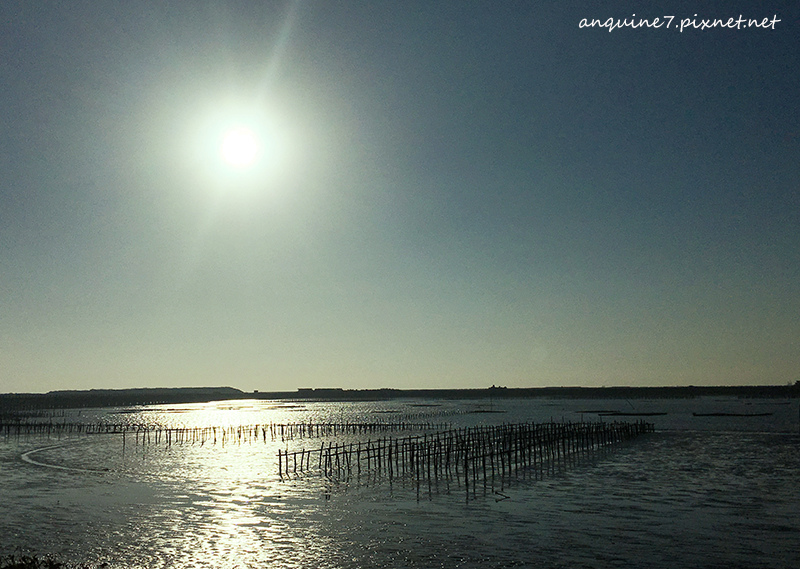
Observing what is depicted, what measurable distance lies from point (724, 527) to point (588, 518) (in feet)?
15.9

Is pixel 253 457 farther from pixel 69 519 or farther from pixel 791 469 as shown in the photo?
pixel 791 469

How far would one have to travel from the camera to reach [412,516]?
86.3ft

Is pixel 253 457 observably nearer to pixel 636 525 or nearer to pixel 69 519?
pixel 69 519

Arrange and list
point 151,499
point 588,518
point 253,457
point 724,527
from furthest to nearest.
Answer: point 253,457 → point 151,499 → point 588,518 → point 724,527

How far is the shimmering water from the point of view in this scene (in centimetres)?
2023

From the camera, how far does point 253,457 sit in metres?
51.7

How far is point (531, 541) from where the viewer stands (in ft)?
71.8

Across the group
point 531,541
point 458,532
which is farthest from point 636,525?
point 458,532

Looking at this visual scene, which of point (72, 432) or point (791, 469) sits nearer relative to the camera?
point (791, 469)

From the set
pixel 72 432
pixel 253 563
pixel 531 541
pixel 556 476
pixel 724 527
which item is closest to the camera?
pixel 253 563

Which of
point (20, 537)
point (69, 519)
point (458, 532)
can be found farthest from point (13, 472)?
point (458, 532)

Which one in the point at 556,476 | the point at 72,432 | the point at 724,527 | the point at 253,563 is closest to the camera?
the point at 253,563

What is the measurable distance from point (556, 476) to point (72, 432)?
210 ft

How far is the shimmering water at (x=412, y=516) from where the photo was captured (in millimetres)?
20234
